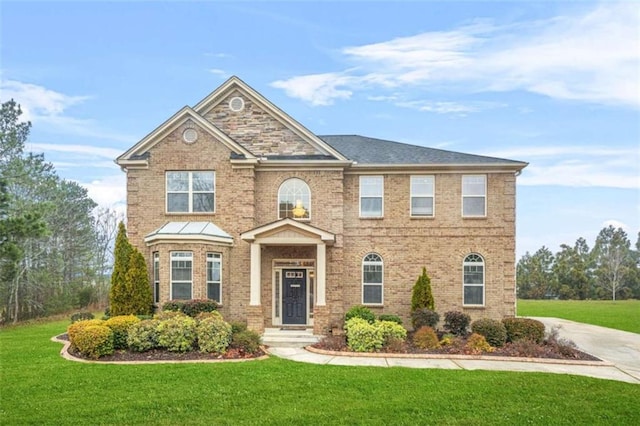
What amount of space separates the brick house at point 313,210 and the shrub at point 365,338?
3488 mm

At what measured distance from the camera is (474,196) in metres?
18.1

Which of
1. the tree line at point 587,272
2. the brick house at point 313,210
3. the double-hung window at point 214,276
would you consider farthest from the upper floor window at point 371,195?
the tree line at point 587,272

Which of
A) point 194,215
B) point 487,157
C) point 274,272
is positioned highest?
point 487,157

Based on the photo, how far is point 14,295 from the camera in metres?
27.5

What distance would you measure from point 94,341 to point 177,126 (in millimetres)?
8540

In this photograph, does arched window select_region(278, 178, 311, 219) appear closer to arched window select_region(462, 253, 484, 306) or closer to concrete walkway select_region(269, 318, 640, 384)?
concrete walkway select_region(269, 318, 640, 384)

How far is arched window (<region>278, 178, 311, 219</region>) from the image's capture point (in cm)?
1794

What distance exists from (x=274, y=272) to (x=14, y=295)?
19358 mm

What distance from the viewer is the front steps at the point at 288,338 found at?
48.9 feet

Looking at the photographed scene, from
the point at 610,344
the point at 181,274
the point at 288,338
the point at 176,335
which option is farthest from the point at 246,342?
the point at 610,344

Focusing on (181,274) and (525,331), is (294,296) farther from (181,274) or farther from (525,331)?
(525,331)

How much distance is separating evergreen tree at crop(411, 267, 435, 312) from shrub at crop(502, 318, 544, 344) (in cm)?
279

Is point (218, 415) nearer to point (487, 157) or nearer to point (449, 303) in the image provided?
point (449, 303)

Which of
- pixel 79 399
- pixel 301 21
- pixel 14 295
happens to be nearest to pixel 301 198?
pixel 301 21
